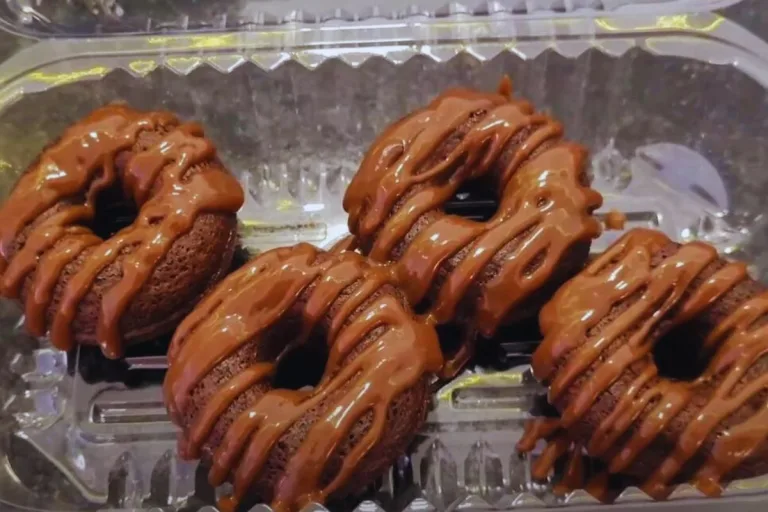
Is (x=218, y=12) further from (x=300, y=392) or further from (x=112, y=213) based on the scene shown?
(x=300, y=392)

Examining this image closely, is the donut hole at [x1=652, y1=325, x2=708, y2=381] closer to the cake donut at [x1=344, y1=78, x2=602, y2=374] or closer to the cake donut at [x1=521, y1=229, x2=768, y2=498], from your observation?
the cake donut at [x1=521, y1=229, x2=768, y2=498]

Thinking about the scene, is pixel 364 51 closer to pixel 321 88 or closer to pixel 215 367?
pixel 321 88

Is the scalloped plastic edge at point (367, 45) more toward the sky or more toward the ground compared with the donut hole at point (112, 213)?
more toward the sky

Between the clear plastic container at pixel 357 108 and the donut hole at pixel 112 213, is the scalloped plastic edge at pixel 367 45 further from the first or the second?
the donut hole at pixel 112 213

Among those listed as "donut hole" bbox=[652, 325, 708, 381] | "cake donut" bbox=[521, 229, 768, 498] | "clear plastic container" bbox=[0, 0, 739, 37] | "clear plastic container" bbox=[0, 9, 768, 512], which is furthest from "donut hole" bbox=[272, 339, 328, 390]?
"clear plastic container" bbox=[0, 0, 739, 37]

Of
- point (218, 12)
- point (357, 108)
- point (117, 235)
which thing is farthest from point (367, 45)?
point (117, 235)

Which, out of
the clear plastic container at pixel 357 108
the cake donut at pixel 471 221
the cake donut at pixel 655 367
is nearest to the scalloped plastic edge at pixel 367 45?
the clear plastic container at pixel 357 108
